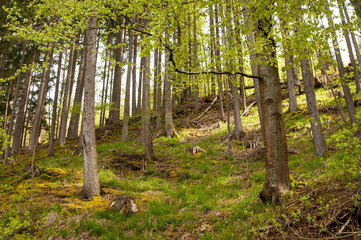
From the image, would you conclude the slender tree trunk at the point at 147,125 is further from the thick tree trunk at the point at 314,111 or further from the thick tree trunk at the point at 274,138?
the thick tree trunk at the point at 274,138

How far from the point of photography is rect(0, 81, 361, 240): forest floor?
3.69 m

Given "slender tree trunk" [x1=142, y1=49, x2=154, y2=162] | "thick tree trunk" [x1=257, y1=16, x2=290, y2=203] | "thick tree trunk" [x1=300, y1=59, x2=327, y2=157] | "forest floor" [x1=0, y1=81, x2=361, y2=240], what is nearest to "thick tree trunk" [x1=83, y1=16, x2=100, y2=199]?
"forest floor" [x1=0, y1=81, x2=361, y2=240]

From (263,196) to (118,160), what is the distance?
7.86 metres

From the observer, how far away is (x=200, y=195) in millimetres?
7215

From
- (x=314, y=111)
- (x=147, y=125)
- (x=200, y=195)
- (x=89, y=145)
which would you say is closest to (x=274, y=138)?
(x=200, y=195)

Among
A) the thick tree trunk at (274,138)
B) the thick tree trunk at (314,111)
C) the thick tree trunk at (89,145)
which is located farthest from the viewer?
the thick tree trunk at (314,111)

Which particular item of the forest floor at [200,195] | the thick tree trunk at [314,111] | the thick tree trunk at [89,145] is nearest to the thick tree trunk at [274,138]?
the forest floor at [200,195]

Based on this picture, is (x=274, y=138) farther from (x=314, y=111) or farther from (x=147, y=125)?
(x=147, y=125)

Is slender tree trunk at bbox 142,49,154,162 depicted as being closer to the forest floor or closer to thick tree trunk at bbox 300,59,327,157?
the forest floor

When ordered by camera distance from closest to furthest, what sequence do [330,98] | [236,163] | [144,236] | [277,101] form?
[277,101]
[144,236]
[236,163]
[330,98]

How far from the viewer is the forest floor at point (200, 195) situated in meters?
3.69

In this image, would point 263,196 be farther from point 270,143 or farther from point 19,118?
point 19,118

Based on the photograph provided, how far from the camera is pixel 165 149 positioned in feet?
45.5

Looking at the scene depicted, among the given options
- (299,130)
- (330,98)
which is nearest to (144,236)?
(299,130)
